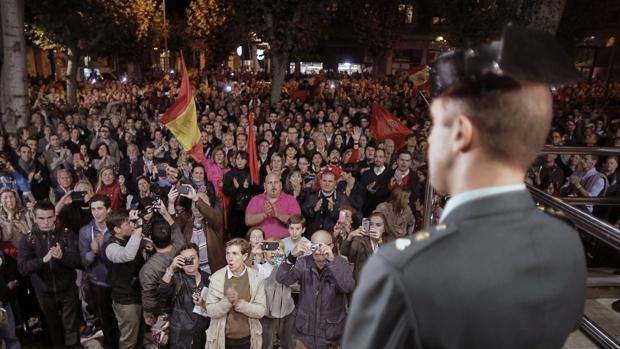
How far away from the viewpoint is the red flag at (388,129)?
973 cm

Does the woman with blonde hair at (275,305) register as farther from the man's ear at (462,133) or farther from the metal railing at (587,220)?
the man's ear at (462,133)

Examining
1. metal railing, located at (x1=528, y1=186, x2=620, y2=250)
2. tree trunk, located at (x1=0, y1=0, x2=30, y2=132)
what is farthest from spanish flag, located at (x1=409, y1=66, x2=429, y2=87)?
metal railing, located at (x1=528, y1=186, x2=620, y2=250)

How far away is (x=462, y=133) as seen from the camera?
116 cm

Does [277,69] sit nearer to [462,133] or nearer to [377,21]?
[462,133]

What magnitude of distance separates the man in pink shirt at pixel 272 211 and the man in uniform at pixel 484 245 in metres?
5.03

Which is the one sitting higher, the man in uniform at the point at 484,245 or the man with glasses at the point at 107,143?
the man in uniform at the point at 484,245

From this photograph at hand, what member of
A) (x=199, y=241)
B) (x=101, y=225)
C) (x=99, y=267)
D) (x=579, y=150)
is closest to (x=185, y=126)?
(x=199, y=241)

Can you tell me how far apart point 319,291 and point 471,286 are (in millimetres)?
3438

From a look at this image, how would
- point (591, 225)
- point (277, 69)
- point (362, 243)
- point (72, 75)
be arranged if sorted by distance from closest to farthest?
point (591, 225) < point (362, 243) < point (277, 69) < point (72, 75)

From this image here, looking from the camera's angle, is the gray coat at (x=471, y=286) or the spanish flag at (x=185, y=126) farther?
the spanish flag at (x=185, y=126)

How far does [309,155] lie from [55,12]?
14.6 m

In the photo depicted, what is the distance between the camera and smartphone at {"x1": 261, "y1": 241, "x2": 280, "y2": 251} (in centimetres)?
493

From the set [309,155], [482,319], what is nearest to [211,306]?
[482,319]

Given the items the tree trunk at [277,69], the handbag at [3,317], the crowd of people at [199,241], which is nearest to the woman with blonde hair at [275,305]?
the crowd of people at [199,241]
